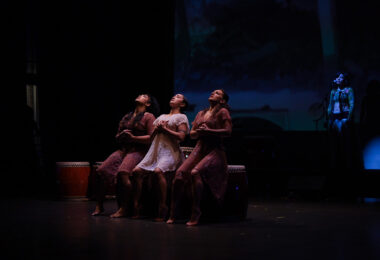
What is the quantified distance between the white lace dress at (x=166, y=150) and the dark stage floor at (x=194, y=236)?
1.92 ft

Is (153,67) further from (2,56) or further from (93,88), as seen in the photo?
(2,56)

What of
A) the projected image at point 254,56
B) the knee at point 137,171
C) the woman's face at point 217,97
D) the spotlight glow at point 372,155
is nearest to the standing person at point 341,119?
the projected image at point 254,56

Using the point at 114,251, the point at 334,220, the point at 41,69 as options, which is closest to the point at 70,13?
the point at 41,69

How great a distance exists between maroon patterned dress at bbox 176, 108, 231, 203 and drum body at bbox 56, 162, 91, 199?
339 centimetres

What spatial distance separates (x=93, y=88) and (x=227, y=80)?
238 cm

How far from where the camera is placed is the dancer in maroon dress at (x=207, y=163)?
5.37 meters

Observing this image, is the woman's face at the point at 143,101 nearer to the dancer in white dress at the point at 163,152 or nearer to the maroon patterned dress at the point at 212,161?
the dancer in white dress at the point at 163,152

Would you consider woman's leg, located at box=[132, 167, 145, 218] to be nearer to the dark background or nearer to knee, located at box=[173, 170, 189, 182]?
knee, located at box=[173, 170, 189, 182]

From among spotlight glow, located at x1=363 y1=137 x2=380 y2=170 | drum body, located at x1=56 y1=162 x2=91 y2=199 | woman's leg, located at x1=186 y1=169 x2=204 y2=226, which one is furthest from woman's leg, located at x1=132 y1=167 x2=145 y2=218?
spotlight glow, located at x1=363 y1=137 x2=380 y2=170

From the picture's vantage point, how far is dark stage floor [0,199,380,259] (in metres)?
3.64

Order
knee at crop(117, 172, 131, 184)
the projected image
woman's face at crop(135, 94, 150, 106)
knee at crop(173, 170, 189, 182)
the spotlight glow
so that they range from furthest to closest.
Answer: the projected image
the spotlight glow
woman's face at crop(135, 94, 150, 106)
knee at crop(117, 172, 131, 184)
knee at crop(173, 170, 189, 182)

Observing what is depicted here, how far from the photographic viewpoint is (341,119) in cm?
872

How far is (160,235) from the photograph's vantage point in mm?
4512

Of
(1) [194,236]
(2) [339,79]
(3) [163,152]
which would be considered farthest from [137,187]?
(2) [339,79]
